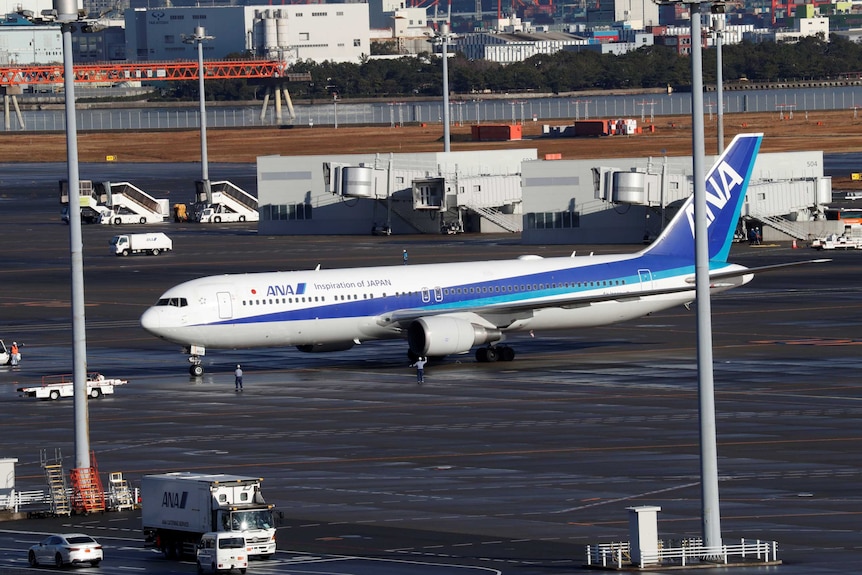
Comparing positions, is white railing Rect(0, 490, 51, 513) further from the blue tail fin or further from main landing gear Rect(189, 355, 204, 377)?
the blue tail fin

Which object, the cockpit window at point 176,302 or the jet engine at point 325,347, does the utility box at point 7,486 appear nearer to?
the cockpit window at point 176,302

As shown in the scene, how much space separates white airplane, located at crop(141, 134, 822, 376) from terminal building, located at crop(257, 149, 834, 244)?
57626 millimetres

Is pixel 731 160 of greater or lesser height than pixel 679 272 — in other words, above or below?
above

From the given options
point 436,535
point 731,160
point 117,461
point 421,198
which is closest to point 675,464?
point 436,535

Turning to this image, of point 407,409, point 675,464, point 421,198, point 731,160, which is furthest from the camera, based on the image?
point 421,198

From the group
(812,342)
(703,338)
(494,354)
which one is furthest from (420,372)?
(703,338)

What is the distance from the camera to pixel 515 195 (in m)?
158

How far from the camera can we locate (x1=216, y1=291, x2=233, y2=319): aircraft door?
76125 millimetres

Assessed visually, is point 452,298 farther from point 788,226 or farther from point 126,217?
point 126,217

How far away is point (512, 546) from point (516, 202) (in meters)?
117

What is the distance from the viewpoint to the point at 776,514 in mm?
45938

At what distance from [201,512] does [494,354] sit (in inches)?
1594

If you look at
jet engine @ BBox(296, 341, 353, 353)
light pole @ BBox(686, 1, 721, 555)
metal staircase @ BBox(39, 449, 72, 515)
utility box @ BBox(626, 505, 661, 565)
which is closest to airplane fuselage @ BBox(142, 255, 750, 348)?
jet engine @ BBox(296, 341, 353, 353)

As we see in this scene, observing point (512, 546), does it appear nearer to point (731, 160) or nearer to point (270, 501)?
point (270, 501)
